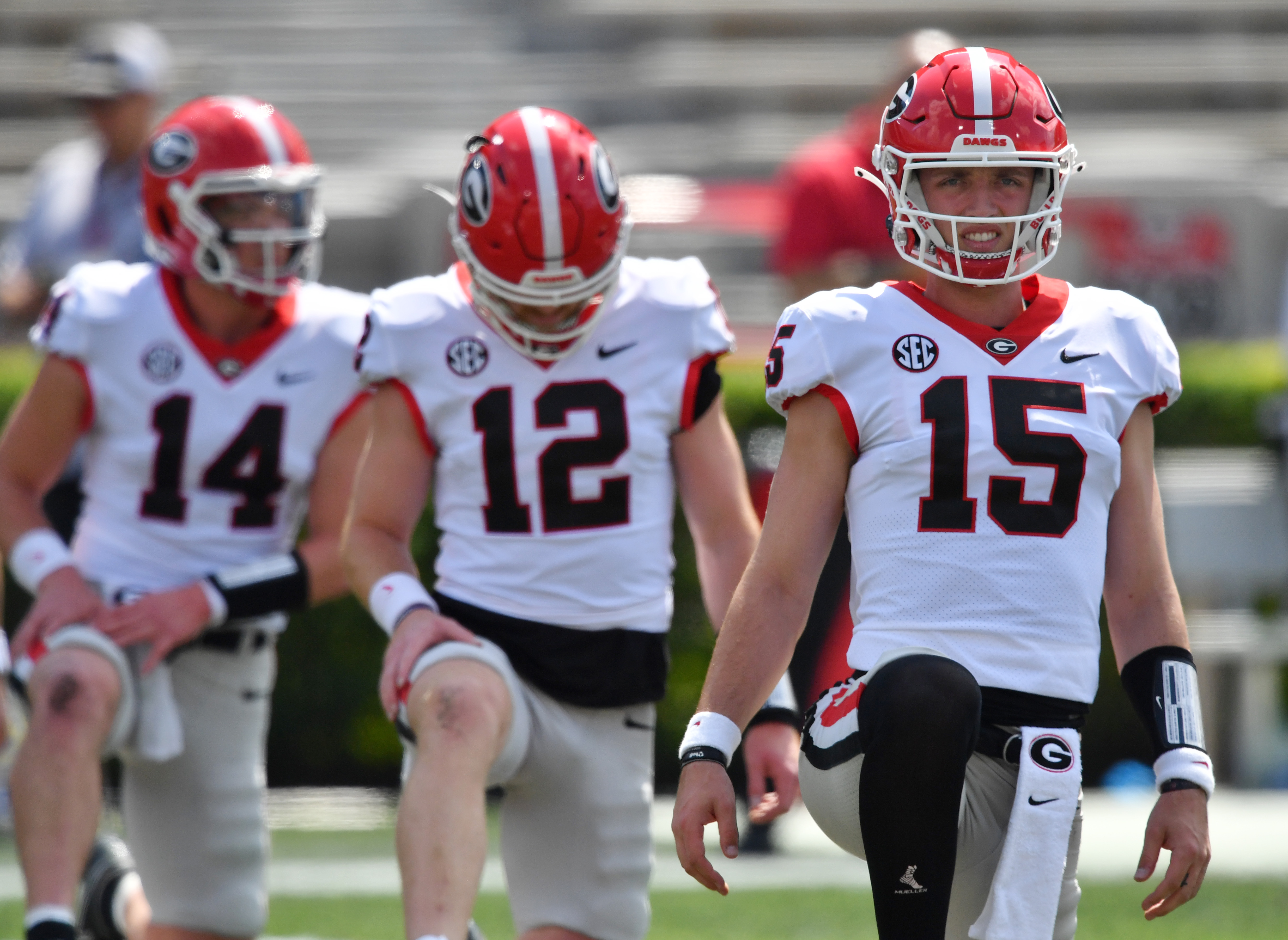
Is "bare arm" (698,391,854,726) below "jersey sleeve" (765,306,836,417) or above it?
below

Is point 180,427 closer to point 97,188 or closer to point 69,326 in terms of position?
point 69,326

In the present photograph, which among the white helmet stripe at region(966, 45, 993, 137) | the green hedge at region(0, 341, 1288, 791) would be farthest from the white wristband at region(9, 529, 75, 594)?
the green hedge at region(0, 341, 1288, 791)

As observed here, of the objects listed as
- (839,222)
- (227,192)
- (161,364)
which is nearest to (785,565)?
(161,364)

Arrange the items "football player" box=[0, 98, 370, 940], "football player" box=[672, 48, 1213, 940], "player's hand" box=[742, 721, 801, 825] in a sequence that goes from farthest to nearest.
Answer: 1. "football player" box=[0, 98, 370, 940]
2. "player's hand" box=[742, 721, 801, 825]
3. "football player" box=[672, 48, 1213, 940]

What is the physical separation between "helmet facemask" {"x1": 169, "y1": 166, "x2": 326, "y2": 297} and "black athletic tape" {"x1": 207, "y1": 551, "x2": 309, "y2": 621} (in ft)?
1.99

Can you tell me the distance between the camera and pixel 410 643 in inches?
125

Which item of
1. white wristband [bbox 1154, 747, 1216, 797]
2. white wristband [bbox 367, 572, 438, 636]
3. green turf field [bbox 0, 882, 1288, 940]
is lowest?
green turf field [bbox 0, 882, 1288, 940]

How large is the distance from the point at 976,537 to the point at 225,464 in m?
1.88

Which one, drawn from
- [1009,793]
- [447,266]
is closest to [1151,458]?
[1009,793]

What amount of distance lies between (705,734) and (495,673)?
23.0 inches

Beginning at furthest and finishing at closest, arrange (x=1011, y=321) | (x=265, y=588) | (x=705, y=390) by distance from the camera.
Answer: (x=265, y=588) → (x=705, y=390) → (x=1011, y=321)

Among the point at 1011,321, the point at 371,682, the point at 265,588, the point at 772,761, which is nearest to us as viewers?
the point at 1011,321

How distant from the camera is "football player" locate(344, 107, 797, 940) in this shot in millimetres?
3326

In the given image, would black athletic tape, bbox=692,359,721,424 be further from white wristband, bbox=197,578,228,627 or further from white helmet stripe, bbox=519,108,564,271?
white wristband, bbox=197,578,228,627
